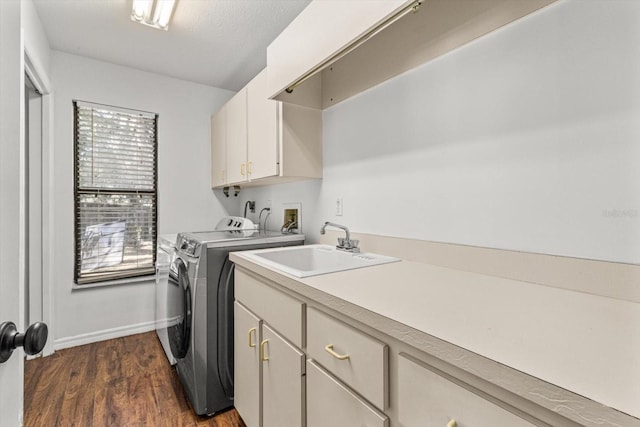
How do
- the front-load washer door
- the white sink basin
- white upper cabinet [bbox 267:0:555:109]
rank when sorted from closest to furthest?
white upper cabinet [bbox 267:0:555:109] < the white sink basin < the front-load washer door

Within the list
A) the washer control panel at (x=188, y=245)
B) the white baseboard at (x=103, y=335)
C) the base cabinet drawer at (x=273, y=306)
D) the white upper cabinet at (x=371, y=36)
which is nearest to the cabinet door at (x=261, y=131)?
the white upper cabinet at (x=371, y=36)

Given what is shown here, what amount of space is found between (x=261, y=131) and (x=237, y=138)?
0.49 metres

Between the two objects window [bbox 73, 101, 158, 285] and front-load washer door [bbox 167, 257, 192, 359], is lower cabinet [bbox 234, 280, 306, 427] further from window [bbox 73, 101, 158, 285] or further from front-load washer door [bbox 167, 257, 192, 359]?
window [bbox 73, 101, 158, 285]

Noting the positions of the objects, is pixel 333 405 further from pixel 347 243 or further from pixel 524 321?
pixel 347 243

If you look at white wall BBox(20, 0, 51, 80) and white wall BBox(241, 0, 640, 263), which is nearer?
white wall BBox(241, 0, 640, 263)

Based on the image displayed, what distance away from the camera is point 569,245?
0.90m

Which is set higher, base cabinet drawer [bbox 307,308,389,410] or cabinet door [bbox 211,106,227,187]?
cabinet door [bbox 211,106,227,187]

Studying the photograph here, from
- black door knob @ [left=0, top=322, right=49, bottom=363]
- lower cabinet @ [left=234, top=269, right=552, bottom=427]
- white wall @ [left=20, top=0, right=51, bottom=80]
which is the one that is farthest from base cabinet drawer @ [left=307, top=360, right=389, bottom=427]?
white wall @ [left=20, top=0, right=51, bottom=80]

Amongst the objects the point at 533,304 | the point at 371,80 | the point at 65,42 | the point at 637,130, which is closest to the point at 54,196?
the point at 65,42

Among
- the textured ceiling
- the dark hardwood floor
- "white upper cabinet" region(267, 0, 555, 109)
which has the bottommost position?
the dark hardwood floor

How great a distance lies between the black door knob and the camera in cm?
55

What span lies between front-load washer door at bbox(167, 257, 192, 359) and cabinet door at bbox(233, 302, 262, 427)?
398mm

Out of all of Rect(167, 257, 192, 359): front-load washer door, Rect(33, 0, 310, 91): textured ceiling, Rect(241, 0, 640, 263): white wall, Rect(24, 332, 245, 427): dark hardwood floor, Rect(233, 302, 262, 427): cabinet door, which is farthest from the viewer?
Rect(33, 0, 310, 91): textured ceiling

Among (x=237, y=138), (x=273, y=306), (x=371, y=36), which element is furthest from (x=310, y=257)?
(x=237, y=138)
